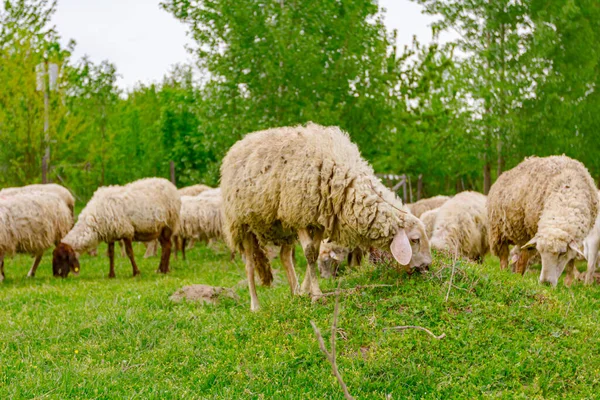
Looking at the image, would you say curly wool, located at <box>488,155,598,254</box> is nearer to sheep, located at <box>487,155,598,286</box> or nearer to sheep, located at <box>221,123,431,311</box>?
sheep, located at <box>487,155,598,286</box>

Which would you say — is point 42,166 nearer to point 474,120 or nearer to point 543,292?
point 474,120

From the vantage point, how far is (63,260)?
1257cm

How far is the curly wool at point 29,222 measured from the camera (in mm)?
11945

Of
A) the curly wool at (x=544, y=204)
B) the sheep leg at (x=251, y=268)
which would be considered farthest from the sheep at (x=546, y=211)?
the sheep leg at (x=251, y=268)

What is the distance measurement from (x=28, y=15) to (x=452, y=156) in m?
13.9

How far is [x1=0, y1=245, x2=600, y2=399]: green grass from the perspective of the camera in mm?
5203

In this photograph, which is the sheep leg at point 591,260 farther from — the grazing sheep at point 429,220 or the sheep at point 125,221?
the sheep at point 125,221

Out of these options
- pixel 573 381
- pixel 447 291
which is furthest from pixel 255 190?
pixel 573 381

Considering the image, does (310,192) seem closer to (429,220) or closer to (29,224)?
(429,220)

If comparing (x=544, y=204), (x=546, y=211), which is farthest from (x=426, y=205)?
(x=546, y=211)

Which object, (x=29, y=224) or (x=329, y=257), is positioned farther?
(x=29, y=224)

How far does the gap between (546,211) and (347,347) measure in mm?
4438

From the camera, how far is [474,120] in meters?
17.1

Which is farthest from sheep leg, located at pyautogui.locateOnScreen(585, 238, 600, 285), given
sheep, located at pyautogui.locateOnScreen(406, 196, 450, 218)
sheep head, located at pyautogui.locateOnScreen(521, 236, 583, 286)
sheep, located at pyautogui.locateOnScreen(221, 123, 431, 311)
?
sheep, located at pyautogui.locateOnScreen(406, 196, 450, 218)
